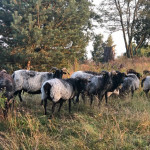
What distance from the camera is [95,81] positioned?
742 cm

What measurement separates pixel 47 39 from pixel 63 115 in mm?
8708

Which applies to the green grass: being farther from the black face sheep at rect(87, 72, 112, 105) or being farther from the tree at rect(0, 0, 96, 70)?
the tree at rect(0, 0, 96, 70)

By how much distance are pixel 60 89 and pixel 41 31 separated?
335 inches

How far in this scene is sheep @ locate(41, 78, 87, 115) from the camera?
18.7 ft

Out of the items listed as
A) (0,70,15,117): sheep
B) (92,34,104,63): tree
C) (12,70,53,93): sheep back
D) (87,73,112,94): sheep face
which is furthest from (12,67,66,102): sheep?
(92,34,104,63): tree

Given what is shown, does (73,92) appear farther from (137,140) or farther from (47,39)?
(47,39)

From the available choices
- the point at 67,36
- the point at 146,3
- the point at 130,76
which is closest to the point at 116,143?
the point at 130,76

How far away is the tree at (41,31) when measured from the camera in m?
→ 13.0

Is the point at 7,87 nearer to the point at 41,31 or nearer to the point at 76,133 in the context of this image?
the point at 76,133

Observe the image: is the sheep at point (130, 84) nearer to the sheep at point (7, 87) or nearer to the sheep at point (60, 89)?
the sheep at point (60, 89)

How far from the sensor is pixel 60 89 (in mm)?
5836

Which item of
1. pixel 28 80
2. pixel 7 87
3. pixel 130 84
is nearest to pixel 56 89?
pixel 7 87

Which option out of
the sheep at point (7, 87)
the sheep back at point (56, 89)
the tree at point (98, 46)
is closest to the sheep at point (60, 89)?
the sheep back at point (56, 89)

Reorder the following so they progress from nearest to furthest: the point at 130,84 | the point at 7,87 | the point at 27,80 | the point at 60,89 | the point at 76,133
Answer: the point at 76,133, the point at 7,87, the point at 60,89, the point at 27,80, the point at 130,84
